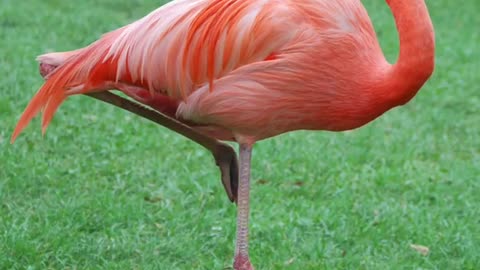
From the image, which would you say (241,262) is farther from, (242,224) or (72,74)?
(72,74)

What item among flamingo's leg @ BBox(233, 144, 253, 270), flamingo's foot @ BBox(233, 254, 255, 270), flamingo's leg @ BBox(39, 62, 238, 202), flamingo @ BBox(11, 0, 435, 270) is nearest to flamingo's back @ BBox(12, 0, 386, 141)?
flamingo @ BBox(11, 0, 435, 270)

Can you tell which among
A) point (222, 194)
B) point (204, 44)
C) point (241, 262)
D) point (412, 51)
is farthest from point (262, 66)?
point (222, 194)

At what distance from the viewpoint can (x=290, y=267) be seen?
4898mm

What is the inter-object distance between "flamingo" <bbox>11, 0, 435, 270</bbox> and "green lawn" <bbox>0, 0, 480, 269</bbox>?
3.79 feet

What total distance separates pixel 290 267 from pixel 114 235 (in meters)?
1.00

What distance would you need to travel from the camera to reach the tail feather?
13.5 feet

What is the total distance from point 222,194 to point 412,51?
2.37 metres

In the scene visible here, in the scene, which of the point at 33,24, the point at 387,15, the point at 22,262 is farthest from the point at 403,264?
the point at 387,15

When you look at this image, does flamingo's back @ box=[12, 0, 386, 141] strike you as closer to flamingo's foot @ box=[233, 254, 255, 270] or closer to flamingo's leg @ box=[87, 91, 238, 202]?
flamingo's leg @ box=[87, 91, 238, 202]

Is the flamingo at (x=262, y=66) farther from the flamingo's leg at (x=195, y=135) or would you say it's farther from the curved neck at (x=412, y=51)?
the flamingo's leg at (x=195, y=135)

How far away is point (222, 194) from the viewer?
5.86 metres

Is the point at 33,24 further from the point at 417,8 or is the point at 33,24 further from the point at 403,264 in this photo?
the point at 417,8

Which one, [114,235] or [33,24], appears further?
[33,24]

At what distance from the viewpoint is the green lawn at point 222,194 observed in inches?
199
